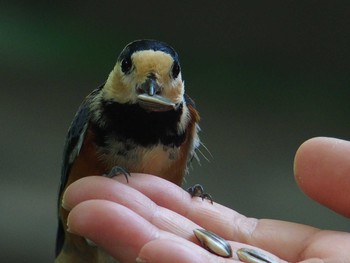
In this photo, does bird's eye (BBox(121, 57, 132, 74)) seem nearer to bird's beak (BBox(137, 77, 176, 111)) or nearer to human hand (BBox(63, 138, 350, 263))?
bird's beak (BBox(137, 77, 176, 111))

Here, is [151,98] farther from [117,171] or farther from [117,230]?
[117,230]

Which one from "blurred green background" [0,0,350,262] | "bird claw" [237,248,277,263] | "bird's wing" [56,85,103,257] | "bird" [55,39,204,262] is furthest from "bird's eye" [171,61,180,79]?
"blurred green background" [0,0,350,262]

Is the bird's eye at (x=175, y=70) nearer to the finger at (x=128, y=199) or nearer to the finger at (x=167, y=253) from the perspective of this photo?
the finger at (x=128, y=199)

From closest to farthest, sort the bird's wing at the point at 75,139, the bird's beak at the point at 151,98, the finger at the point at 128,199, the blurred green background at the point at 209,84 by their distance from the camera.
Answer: the finger at the point at 128,199 < the bird's beak at the point at 151,98 < the bird's wing at the point at 75,139 < the blurred green background at the point at 209,84

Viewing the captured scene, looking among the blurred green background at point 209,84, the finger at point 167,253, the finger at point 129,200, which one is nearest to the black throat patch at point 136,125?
the finger at point 129,200

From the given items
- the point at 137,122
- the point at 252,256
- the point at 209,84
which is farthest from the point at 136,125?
the point at 209,84

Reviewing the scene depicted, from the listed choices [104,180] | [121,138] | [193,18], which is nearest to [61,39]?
[193,18]

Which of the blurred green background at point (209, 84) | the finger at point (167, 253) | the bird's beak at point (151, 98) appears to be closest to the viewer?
the finger at point (167, 253)
